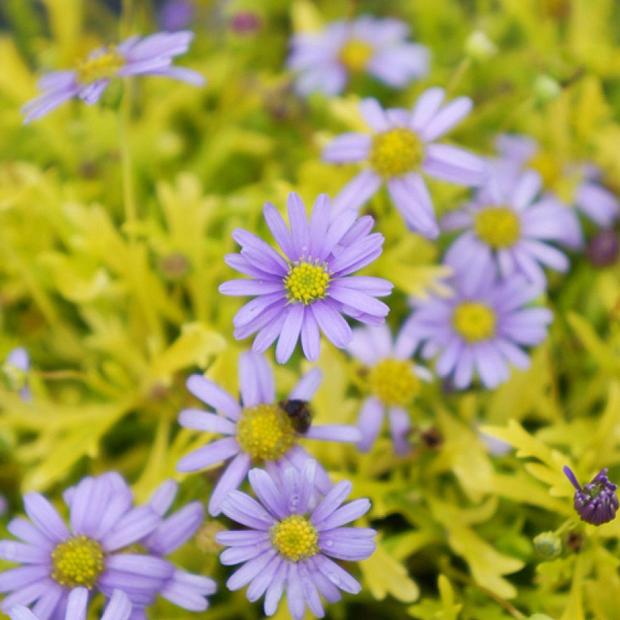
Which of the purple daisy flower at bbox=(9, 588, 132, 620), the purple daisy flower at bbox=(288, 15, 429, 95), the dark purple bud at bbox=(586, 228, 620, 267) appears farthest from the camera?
the purple daisy flower at bbox=(288, 15, 429, 95)

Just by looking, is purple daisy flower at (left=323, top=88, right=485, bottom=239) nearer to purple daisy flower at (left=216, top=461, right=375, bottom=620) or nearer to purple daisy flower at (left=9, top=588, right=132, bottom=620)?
purple daisy flower at (left=216, top=461, right=375, bottom=620)

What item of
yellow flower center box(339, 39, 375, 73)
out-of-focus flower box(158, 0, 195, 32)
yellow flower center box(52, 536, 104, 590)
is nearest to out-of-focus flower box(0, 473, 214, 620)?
yellow flower center box(52, 536, 104, 590)

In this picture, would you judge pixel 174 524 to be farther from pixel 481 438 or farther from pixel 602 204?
pixel 602 204

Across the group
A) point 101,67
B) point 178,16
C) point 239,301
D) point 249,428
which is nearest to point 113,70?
point 101,67

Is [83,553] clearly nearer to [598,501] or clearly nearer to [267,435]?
[267,435]

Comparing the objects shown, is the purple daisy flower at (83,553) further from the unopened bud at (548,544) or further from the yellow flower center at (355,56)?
the yellow flower center at (355,56)

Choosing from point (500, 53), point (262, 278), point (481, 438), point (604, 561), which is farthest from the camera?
point (500, 53)

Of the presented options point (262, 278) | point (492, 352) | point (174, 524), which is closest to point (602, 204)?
point (492, 352)
